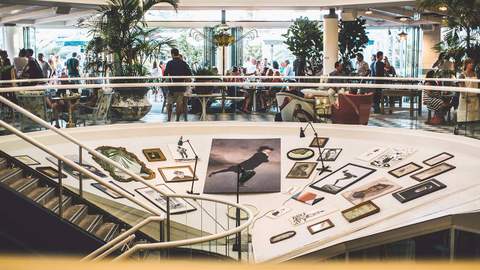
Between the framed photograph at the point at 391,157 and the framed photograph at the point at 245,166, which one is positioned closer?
the framed photograph at the point at 391,157

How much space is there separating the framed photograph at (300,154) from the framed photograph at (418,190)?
220cm

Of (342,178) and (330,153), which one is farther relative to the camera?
(330,153)

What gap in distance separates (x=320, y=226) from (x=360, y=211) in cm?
66

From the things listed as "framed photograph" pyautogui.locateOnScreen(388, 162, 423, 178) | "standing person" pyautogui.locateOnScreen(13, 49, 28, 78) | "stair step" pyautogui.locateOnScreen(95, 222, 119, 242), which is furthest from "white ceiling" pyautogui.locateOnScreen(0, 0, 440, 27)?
"stair step" pyautogui.locateOnScreen(95, 222, 119, 242)

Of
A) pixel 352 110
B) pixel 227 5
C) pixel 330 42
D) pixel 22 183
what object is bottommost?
pixel 22 183

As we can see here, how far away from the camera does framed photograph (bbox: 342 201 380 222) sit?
30.1 ft

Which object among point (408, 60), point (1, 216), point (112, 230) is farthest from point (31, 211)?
point (408, 60)

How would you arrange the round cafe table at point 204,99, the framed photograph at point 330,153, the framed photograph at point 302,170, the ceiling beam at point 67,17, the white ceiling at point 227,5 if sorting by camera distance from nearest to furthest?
the framed photograph at point 302,170 → the framed photograph at point 330,153 → the round cafe table at point 204,99 → the white ceiling at point 227,5 → the ceiling beam at point 67,17

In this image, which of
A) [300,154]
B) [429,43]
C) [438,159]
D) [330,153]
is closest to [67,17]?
[429,43]

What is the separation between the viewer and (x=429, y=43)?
80.0ft

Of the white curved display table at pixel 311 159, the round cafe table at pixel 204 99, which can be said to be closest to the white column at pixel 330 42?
the white curved display table at pixel 311 159

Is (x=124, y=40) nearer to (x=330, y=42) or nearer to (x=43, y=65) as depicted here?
(x=43, y=65)

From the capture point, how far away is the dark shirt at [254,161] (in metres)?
11.6

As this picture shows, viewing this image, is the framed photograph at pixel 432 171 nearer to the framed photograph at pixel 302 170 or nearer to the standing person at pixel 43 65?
the framed photograph at pixel 302 170
